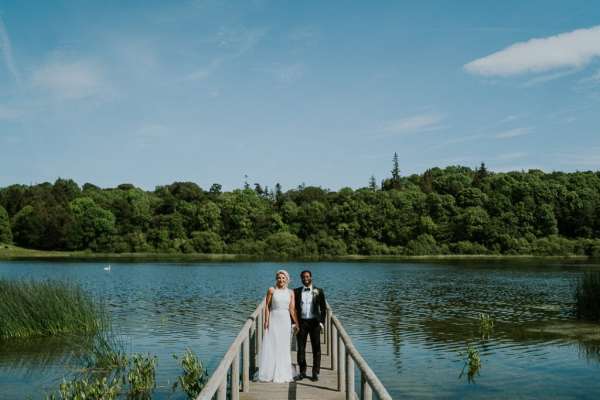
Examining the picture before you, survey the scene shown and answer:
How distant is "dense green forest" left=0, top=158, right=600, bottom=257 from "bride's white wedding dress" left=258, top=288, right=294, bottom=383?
8571 cm

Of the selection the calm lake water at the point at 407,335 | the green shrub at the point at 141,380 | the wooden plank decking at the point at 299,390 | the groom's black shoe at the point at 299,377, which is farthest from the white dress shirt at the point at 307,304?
the green shrub at the point at 141,380

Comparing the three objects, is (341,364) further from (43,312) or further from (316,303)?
(43,312)

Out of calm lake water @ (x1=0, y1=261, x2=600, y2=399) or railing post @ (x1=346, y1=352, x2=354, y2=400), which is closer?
railing post @ (x1=346, y1=352, x2=354, y2=400)

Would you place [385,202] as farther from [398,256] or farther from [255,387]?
[255,387]

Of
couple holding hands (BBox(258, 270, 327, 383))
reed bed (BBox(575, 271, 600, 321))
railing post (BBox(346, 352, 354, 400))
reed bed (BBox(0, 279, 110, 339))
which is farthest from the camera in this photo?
reed bed (BBox(575, 271, 600, 321))

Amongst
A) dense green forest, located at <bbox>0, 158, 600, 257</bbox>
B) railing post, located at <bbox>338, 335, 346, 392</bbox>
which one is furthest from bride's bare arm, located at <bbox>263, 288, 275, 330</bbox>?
dense green forest, located at <bbox>0, 158, 600, 257</bbox>

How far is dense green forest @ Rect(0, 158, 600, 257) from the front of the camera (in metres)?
102

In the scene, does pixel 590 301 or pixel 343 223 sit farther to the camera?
pixel 343 223

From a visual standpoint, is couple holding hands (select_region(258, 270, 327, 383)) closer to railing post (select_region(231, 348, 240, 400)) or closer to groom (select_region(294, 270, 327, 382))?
groom (select_region(294, 270, 327, 382))

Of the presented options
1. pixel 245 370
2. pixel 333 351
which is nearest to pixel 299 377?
pixel 245 370

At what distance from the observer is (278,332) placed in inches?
445

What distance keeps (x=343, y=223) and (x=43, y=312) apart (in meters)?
91.0

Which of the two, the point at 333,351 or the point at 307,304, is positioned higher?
the point at 307,304

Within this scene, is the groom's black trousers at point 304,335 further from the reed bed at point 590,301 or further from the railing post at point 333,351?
the reed bed at point 590,301
